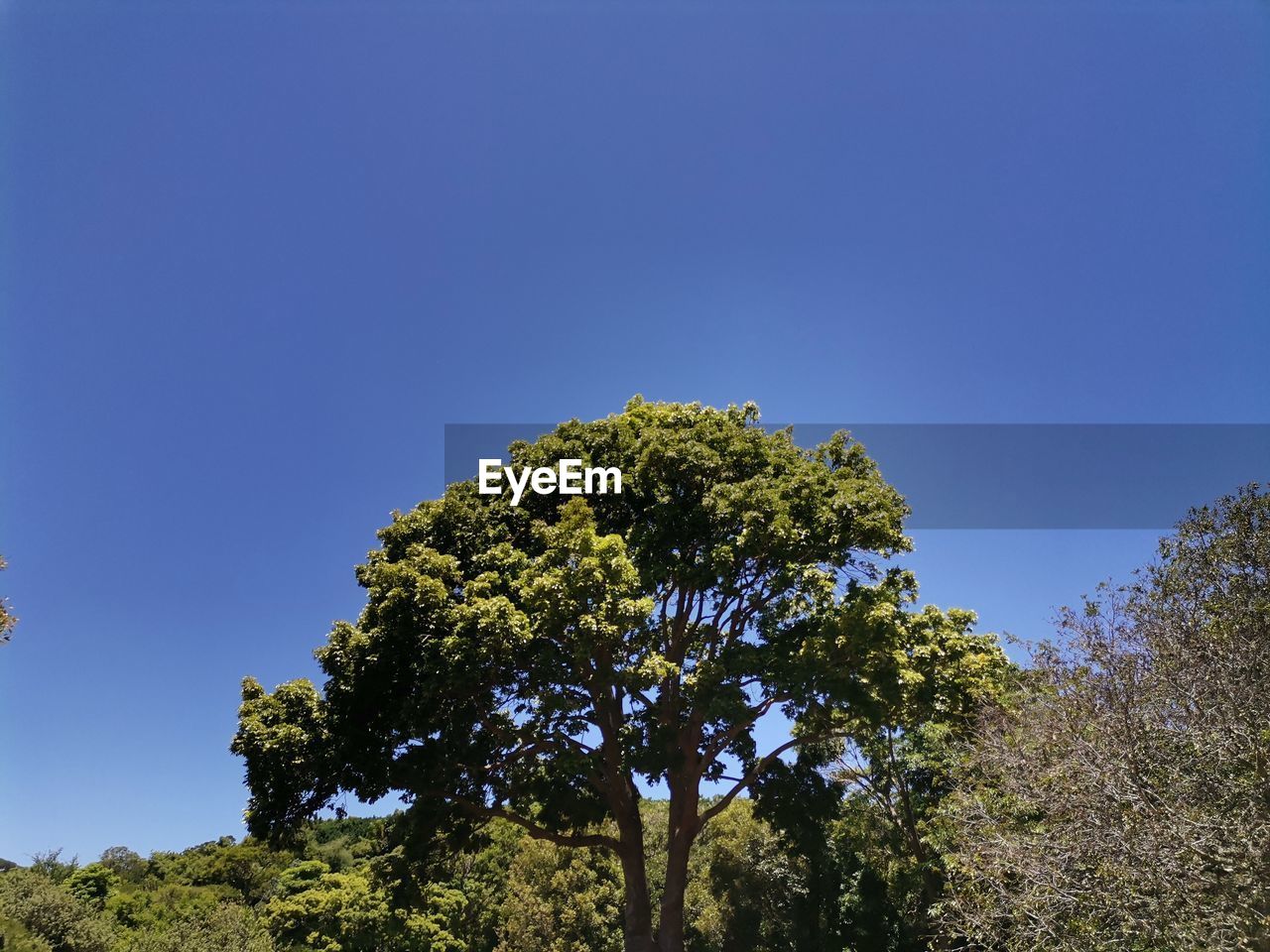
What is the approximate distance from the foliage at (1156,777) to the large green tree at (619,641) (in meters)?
2.66

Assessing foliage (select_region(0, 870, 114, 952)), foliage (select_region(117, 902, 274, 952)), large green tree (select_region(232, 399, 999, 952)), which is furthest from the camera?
foliage (select_region(117, 902, 274, 952))

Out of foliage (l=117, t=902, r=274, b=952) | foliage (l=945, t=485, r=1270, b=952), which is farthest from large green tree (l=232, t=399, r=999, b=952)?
foliage (l=117, t=902, r=274, b=952)

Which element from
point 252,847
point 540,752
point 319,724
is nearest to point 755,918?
point 540,752

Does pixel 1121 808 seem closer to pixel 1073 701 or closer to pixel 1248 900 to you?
pixel 1248 900

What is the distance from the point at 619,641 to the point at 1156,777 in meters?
8.32

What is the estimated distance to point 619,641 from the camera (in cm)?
1334

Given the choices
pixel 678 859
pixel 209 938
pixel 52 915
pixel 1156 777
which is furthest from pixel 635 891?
pixel 52 915

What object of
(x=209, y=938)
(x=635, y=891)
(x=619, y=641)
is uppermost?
(x=619, y=641)

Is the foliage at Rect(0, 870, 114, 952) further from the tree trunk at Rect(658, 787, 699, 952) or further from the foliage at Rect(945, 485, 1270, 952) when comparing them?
the foliage at Rect(945, 485, 1270, 952)

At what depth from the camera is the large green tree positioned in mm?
13055

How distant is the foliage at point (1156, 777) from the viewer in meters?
8.55

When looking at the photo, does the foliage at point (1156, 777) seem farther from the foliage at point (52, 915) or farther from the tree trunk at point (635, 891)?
the foliage at point (52, 915)

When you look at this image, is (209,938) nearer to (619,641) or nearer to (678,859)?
(678,859)

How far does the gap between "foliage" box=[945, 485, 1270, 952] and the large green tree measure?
2659mm
